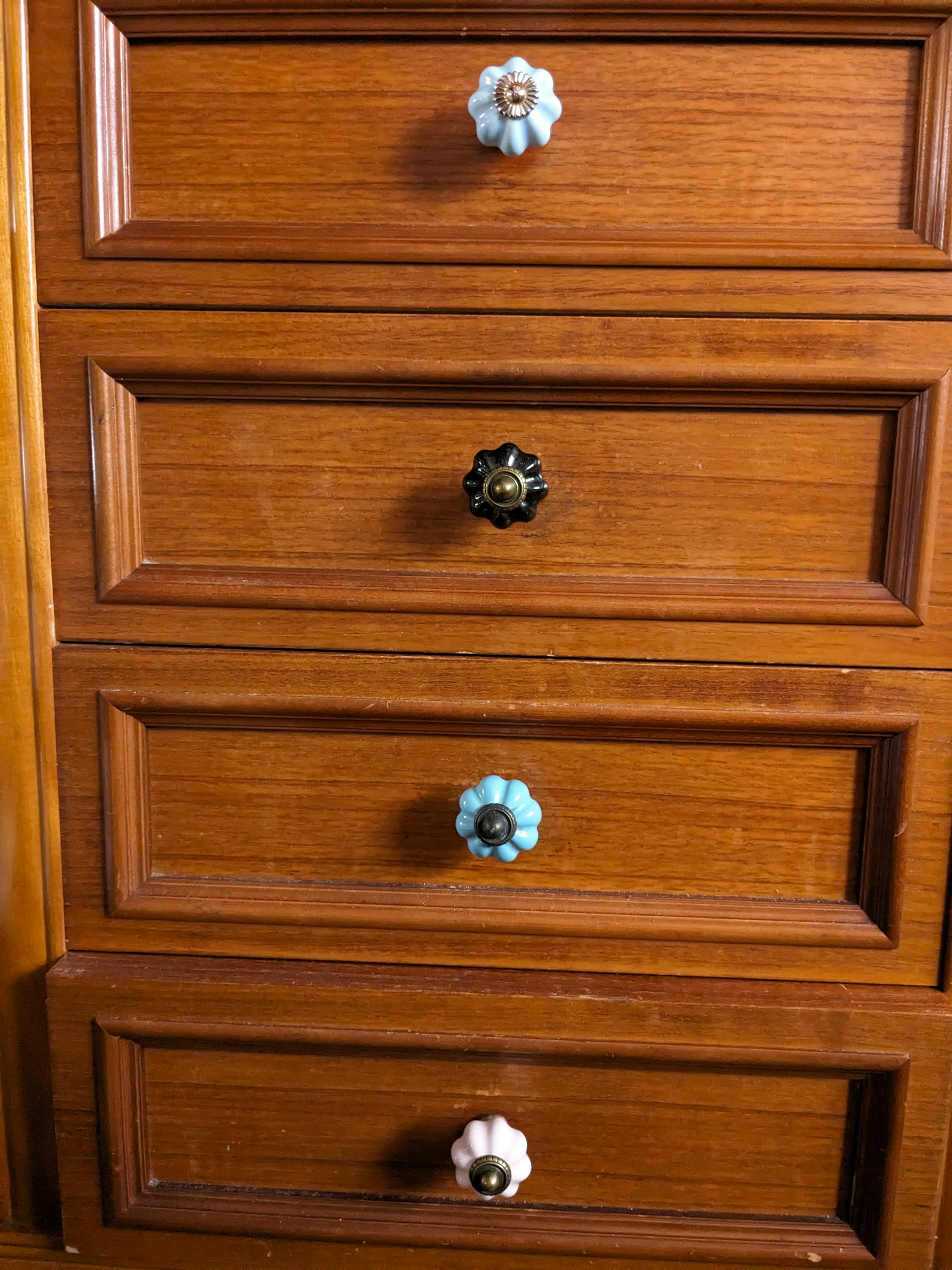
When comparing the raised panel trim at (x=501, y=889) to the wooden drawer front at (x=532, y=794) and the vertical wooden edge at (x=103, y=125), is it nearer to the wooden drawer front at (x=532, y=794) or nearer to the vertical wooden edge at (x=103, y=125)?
the wooden drawer front at (x=532, y=794)

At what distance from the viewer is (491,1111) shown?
47 centimetres

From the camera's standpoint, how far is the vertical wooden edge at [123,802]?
454 millimetres

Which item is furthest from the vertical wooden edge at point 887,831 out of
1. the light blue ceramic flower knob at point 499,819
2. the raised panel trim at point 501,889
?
the light blue ceramic flower knob at point 499,819

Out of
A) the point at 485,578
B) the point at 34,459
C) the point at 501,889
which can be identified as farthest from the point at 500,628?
the point at 34,459

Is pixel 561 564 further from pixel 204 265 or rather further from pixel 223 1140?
pixel 223 1140

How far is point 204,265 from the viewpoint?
1.38 feet

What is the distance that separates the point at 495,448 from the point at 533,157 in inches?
5.3

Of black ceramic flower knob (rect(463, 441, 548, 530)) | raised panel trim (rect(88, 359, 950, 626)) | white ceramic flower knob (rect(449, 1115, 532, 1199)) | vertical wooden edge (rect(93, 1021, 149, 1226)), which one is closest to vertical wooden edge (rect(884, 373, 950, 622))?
raised panel trim (rect(88, 359, 950, 626))

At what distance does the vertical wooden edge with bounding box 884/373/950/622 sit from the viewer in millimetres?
413

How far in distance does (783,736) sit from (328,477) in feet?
0.86

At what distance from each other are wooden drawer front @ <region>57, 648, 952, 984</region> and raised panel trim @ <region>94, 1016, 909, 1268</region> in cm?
4

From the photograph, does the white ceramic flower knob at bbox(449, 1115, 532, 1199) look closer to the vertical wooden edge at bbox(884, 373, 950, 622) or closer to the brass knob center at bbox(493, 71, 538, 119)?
the vertical wooden edge at bbox(884, 373, 950, 622)

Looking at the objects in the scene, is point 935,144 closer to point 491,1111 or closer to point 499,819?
A: point 499,819

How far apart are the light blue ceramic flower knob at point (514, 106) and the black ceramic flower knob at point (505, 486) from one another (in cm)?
13
